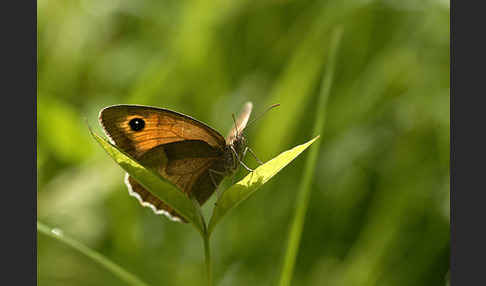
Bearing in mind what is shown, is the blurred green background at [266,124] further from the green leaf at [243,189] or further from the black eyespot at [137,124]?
the green leaf at [243,189]

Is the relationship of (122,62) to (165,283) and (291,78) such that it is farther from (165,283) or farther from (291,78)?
(165,283)

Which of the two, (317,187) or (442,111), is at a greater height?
(442,111)

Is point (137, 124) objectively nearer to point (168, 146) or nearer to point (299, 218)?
point (168, 146)

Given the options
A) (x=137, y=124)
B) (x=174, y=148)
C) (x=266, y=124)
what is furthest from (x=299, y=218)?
(x=266, y=124)

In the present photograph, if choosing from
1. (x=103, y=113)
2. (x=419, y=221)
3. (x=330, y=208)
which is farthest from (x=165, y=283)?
(x=419, y=221)

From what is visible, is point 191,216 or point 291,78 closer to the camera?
point 191,216

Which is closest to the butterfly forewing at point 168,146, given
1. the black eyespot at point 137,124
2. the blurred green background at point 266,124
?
the black eyespot at point 137,124

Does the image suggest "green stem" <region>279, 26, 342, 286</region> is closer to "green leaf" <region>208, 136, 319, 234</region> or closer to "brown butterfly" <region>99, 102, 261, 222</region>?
"brown butterfly" <region>99, 102, 261, 222</region>

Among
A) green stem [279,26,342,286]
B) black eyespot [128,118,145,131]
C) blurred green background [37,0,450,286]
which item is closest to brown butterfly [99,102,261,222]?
black eyespot [128,118,145,131]
